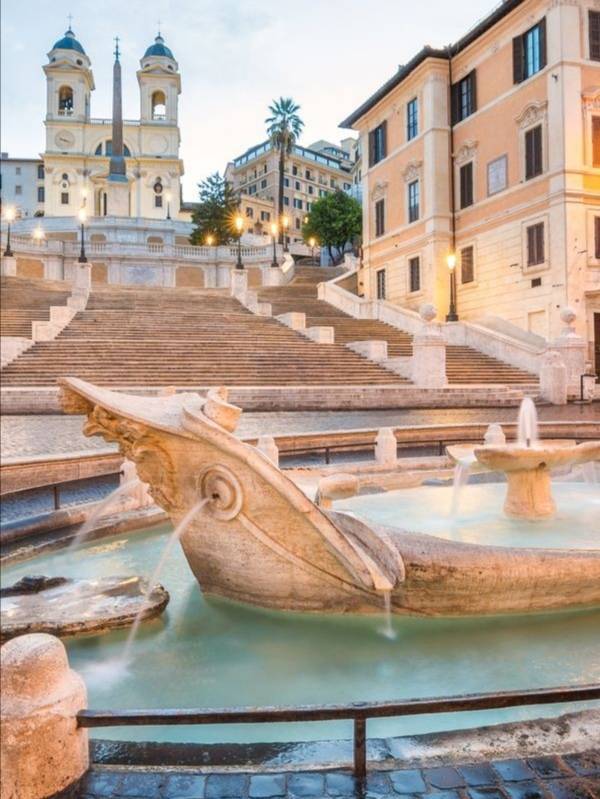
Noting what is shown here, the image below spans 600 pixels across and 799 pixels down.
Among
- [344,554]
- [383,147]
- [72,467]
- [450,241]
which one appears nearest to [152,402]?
[344,554]

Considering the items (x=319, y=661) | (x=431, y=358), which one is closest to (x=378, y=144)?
(x=431, y=358)

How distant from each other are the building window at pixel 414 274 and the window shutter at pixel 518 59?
943cm

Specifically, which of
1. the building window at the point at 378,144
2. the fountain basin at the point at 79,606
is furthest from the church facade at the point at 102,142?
the fountain basin at the point at 79,606

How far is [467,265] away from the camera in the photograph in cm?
3178

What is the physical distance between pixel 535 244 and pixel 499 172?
4776 millimetres

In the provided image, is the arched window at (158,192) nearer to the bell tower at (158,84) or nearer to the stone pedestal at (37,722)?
the bell tower at (158,84)

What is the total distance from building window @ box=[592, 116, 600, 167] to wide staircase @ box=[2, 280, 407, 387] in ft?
41.5

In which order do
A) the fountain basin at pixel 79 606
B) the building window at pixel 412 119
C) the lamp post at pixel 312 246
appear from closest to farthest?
1. the fountain basin at pixel 79 606
2. the building window at pixel 412 119
3. the lamp post at pixel 312 246

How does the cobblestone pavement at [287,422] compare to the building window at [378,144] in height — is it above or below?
below

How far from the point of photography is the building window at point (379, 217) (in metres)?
38.1

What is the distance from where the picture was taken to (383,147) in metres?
38.0

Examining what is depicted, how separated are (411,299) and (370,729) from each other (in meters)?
32.7

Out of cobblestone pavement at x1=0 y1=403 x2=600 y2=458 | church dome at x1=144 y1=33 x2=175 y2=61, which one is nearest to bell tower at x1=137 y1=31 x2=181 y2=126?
church dome at x1=144 y1=33 x2=175 y2=61

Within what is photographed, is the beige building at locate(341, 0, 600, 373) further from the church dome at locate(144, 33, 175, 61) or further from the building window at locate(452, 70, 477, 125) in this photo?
the church dome at locate(144, 33, 175, 61)
